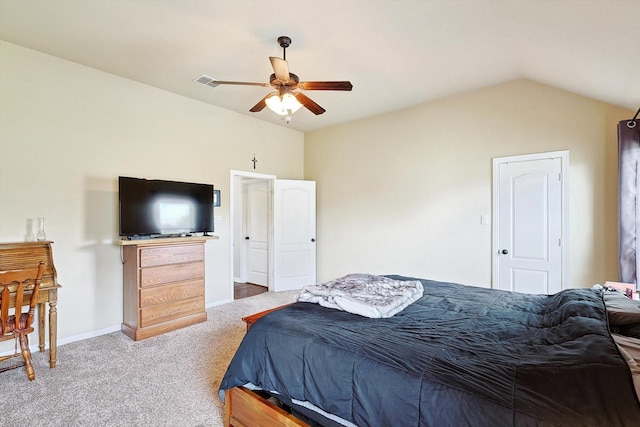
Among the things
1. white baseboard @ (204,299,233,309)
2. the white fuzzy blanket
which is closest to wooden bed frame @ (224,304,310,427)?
the white fuzzy blanket

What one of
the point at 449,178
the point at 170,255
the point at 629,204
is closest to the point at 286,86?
the point at 170,255

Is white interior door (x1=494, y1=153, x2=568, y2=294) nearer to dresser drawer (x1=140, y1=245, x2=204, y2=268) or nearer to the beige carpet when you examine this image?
the beige carpet

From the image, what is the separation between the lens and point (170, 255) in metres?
3.71

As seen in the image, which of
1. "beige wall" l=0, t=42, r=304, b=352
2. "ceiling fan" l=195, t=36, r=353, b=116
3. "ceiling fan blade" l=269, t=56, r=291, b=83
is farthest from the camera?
"beige wall" l=0, t=42, r=304, b=352

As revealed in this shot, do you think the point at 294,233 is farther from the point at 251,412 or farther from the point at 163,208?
the point at 251,412

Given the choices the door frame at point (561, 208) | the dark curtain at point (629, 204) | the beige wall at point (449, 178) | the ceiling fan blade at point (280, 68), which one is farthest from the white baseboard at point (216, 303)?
the dark curtain at point (629, 204)

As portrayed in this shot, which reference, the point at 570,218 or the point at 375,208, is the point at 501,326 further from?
the point at 375,208

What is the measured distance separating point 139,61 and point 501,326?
156 inches

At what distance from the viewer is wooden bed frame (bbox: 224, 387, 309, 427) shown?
160 cm

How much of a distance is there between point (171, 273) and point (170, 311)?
1.46 feet

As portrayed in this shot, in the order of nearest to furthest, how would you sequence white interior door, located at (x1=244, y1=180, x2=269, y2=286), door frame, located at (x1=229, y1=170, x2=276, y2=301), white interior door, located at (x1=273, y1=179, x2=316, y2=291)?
1. door frame, located at (x1=229, y1=170, x2=276, y2=301)
2. white interior door, located at (x1=273, y1=179, x2=316, y2=291)
3. white interior door, located at (x1=244, y1=180, x2=269, y2=286)

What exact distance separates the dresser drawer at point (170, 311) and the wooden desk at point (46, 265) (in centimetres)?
78

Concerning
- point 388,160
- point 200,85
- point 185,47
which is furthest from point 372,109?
point 185,47

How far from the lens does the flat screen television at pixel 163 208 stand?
11.3ft
